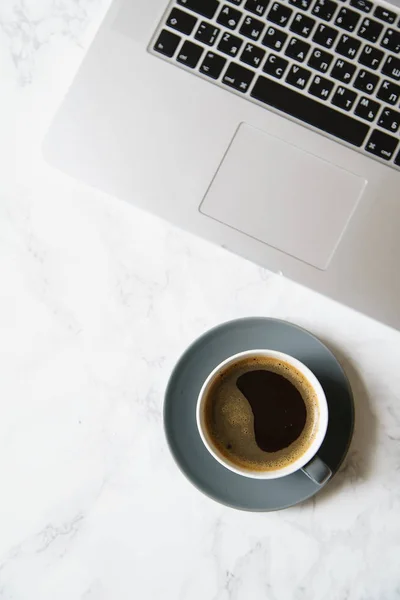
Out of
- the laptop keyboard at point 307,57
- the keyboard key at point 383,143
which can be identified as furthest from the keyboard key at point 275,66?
the keyboard key at point 383,143

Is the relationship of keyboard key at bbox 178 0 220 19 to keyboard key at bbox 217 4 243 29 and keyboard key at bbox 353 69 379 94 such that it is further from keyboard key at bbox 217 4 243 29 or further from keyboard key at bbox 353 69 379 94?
keyboard key at bbox 353 69 379 94

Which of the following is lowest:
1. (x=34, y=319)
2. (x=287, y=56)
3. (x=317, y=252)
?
(x=34, y=319)

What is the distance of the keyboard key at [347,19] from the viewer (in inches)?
21.8

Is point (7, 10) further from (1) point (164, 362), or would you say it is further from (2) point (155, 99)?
(1) point (164, 362)

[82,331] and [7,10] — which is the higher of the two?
[7,10]

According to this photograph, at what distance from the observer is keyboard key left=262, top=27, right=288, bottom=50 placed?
550 mm

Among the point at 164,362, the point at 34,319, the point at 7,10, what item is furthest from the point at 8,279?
the point at 7,10

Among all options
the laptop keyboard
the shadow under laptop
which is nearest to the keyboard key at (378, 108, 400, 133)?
the laptop keyboard

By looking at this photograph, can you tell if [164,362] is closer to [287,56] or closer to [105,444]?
[105,444]

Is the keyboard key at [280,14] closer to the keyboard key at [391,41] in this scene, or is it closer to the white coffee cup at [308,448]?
the keyboard key at [391,41]

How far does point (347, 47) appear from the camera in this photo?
551 millimetres

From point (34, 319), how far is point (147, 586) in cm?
28

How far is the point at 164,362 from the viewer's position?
1.94 ft

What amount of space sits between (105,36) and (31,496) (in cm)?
45
